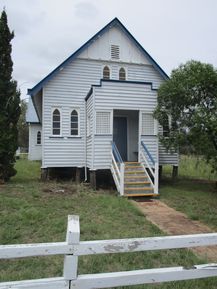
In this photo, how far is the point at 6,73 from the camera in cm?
1215

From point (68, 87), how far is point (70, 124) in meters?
1.70

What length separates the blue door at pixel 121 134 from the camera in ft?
45.6

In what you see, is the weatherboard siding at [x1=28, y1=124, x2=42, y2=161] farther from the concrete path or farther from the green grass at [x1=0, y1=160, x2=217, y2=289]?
the concrete path

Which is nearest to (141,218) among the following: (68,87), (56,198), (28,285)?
(56,198)

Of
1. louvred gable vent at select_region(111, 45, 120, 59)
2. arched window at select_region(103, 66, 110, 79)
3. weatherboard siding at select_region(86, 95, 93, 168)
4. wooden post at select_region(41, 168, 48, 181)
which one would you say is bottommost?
wooden post at select_region(41, 168, 48, 181)

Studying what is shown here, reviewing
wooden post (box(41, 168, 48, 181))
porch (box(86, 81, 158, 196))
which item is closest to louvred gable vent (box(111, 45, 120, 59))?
porch (box(86, 81, 158, 196))

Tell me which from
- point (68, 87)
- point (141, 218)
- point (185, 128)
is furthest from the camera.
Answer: point (68, 87)

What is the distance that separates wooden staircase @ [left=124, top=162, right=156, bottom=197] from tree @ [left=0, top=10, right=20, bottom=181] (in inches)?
195

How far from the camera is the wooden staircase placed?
33.0 ft

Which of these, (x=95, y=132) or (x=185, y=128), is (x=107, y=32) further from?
(x=185, y=128)

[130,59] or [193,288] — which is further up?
[130,59]

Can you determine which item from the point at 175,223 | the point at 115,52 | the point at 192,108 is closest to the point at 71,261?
the point at 175,223

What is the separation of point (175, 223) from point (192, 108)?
5273 mm

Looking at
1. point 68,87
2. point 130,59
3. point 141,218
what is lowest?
point 141,218
